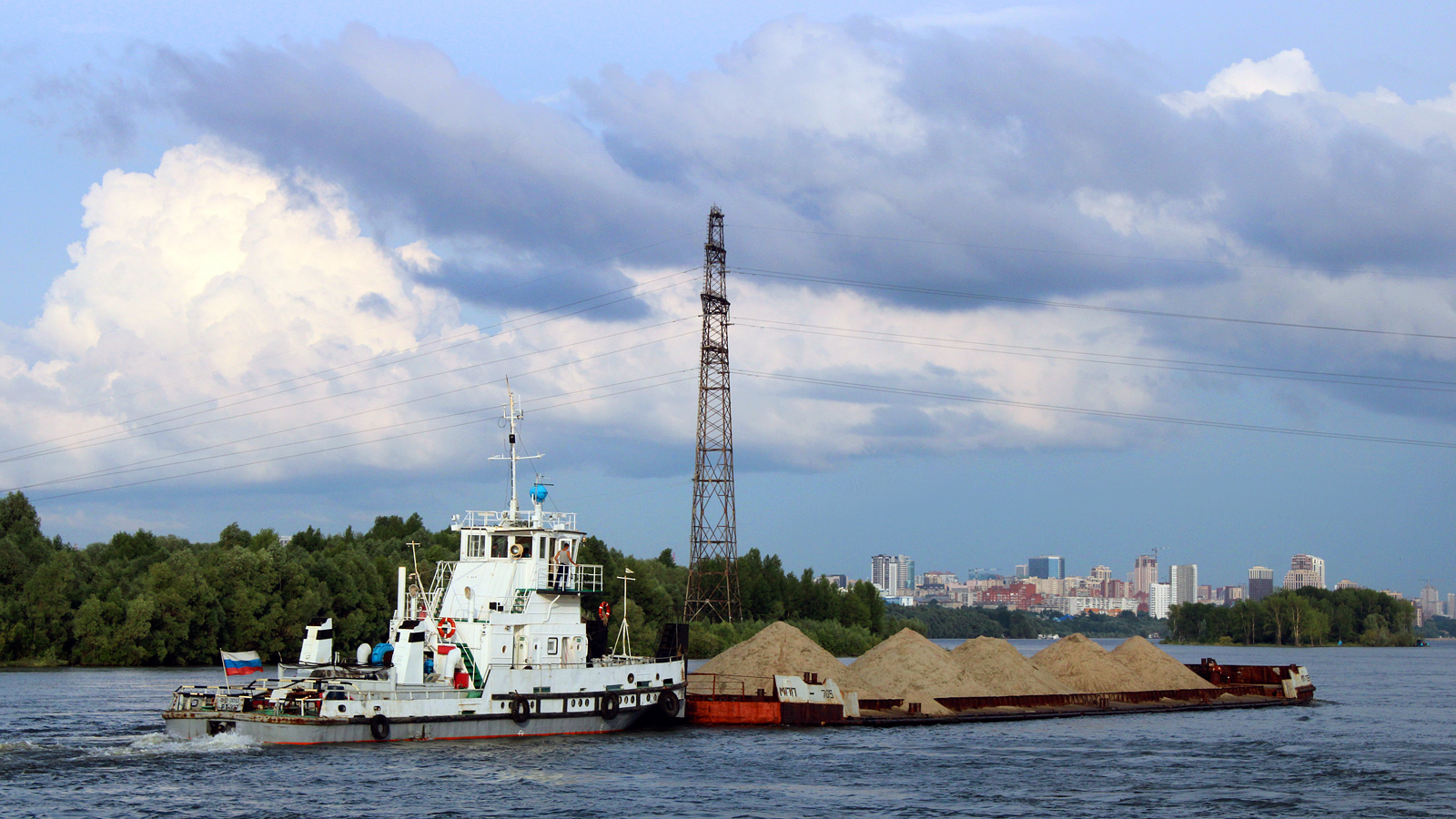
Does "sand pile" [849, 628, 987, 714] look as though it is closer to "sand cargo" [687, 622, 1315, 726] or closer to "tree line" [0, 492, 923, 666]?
"sand cargo" [687, 622, 1315, 726]

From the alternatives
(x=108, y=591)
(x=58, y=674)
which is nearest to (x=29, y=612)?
(x=108, y=591)

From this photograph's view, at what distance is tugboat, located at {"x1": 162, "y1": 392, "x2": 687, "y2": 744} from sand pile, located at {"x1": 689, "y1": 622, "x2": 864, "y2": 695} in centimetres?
472

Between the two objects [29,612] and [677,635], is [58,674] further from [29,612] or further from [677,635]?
[677,635]

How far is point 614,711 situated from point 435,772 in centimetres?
1144

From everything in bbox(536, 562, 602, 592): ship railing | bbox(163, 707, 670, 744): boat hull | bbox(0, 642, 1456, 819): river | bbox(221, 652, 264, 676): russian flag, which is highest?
bbox(536, 562, 602, 592): ship railing

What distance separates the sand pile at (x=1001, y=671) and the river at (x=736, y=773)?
3609 millimetres

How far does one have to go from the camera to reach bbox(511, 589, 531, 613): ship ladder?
48031 millimetres

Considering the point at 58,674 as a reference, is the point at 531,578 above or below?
above

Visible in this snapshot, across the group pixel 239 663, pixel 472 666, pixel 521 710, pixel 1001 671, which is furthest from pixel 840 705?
pixel 239 663

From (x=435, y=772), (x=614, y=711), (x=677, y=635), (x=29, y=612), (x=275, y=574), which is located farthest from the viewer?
(x=275, y=574)

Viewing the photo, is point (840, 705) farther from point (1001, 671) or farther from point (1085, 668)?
point (1085, 668)

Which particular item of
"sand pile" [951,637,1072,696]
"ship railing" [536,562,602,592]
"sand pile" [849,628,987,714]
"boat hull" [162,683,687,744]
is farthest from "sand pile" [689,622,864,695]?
"ship railing" [536,562,602,592]

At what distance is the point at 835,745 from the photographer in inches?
Result: 1900

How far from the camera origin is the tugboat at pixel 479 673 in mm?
43000
